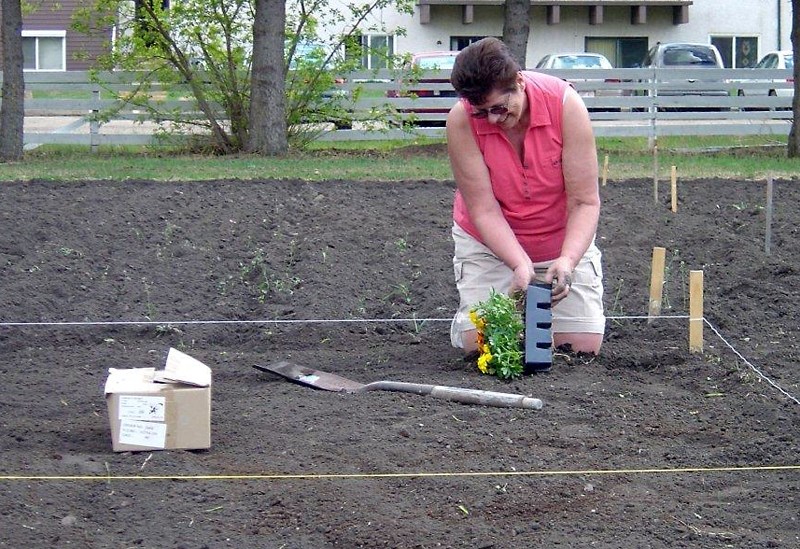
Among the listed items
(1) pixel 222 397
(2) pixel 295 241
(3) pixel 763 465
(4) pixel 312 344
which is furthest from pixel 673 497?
(2) pixel 295 241

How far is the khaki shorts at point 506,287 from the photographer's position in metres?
6.00

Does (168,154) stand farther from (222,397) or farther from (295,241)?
(222,397)

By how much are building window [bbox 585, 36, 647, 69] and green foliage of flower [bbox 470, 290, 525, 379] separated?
2973 centimetres

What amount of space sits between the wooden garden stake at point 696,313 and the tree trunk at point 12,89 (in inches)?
406

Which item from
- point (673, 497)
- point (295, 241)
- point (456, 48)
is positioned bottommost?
point (673, 497)

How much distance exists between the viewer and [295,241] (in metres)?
8.60

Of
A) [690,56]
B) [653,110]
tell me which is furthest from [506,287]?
[690,56]

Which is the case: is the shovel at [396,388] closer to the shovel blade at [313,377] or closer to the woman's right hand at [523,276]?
the shovel blade at [313,377]

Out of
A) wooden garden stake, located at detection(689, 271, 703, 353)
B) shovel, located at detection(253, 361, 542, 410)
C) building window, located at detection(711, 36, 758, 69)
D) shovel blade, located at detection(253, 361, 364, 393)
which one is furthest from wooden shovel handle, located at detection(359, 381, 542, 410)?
building window, located at detection(711, 36, 758, 69)

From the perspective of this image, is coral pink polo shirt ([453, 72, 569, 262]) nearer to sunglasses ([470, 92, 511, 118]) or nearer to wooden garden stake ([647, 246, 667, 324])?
sunglasses ([470, 92, 511, 118])

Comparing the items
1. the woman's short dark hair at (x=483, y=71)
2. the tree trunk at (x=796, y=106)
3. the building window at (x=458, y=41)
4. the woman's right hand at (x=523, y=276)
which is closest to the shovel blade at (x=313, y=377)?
the woman's right hand at (x=523, y=276)

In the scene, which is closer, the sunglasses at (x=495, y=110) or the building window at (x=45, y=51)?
the sunglasses at (x=495, y=110)

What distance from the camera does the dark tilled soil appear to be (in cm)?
386

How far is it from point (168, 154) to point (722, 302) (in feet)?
32.1
